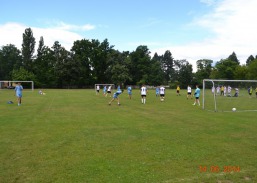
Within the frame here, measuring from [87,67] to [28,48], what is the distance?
62.1 ft

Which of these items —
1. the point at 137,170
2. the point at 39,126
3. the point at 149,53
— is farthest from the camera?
the point at 149,53

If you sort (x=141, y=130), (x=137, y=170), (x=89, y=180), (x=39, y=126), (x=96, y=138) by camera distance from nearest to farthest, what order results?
(x=89, y=180), (x=137, y=170), (x=96, y=138), (x=141, y=130), (x=39, y=126)

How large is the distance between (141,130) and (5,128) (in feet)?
17.8

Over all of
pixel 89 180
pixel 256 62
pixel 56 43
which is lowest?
pixel 89 180

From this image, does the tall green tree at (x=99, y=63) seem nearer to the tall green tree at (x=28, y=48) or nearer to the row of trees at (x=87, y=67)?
the row of trees at (x=87, y=67)

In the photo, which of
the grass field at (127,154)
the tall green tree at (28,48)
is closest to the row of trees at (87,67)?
the tall green tree at (28,48)

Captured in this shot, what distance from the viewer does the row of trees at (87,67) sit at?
262 feet

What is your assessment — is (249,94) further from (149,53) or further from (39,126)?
(149,53)

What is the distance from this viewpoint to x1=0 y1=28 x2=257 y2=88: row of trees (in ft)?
262

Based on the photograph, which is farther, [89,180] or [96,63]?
[96,63]

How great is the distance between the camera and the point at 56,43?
85062 millimetres

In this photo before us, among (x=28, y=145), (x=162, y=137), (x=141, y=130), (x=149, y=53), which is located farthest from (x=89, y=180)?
(x=149, y=53)

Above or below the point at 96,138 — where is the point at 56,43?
above

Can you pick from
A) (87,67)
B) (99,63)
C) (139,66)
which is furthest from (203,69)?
(87,67)
